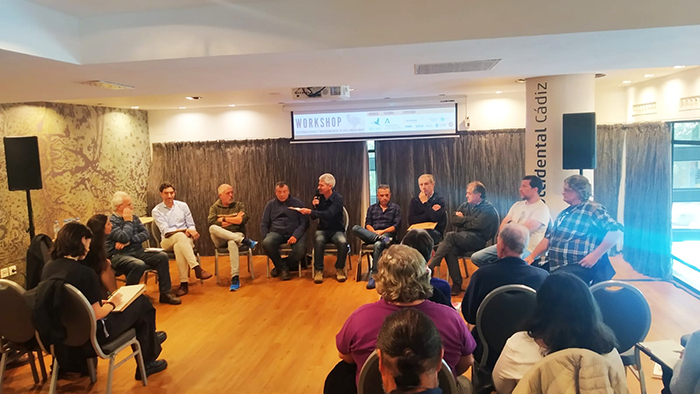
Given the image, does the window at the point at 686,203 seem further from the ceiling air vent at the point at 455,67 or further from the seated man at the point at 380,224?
the seated man at the point at 380,224

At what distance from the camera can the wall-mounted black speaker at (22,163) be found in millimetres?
3941

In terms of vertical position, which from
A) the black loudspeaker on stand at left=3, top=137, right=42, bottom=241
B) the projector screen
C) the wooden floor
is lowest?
the wooden floor

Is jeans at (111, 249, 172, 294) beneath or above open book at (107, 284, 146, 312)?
beneath

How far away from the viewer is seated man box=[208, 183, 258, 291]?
538 centimetres

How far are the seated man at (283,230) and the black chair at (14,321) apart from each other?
9.32 feet

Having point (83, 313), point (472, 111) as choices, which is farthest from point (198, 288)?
point (472, 111)

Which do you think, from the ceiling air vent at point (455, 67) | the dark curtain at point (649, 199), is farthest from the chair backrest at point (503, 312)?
the dark curtain at point (649, 199)

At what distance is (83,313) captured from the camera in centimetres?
255

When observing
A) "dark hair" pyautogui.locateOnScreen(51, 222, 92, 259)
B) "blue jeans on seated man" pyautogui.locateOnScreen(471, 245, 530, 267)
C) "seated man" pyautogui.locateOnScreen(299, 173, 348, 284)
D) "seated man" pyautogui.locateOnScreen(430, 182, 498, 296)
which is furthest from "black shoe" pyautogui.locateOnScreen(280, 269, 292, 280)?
"dark hair" pyautogui.locateOnScreen(51, 222, 92, 259)

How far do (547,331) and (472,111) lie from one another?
207 inches

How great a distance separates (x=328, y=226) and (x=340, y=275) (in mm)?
672

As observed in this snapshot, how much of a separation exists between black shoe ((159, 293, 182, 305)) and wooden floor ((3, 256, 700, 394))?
0.20 feet

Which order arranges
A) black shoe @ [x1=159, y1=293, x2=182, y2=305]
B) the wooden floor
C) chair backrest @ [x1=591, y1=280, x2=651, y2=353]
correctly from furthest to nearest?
black shoe @ [x1=159, y1=293, x2=182, y2=305], the wooden floor, chair backrest @ [x1=591, y1=280, x2=651, y2=353]

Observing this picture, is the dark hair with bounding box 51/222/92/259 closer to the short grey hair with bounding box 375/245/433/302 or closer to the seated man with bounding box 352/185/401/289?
the short grey hair with bounding box 375/245/433/302
